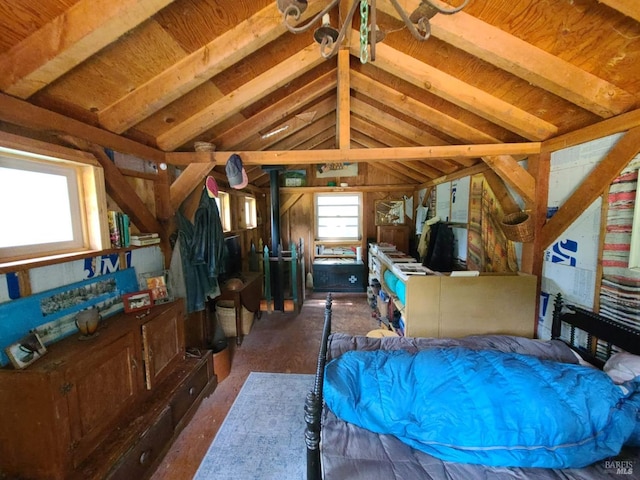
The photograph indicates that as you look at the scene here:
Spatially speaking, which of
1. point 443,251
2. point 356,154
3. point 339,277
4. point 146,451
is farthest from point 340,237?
point 146,451

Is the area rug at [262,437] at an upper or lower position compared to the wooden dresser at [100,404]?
lower

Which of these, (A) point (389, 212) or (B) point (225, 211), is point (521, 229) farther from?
(B) point (225, 211)

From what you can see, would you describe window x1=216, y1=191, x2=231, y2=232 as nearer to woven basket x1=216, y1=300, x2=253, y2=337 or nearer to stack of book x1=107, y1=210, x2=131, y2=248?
woven basket x1=216, y1=300, x2=253, y2=337

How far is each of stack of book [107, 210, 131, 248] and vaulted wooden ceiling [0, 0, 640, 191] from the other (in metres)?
0.49

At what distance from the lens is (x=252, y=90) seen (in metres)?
1.93

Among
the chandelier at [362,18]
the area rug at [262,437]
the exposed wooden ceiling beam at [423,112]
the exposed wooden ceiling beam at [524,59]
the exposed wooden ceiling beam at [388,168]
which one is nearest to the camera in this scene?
the chandelier at [362,18]

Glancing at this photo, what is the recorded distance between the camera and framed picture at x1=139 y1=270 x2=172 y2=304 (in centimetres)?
200

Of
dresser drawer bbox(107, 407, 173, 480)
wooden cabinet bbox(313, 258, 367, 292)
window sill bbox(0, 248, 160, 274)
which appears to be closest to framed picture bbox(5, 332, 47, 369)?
window sill bbox(0, 248, 160, 274)

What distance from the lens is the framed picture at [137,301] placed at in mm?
1781

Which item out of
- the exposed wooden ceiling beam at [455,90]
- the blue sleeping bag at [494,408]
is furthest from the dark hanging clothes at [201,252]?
the exposed wooden ceiling beam at [455,90]

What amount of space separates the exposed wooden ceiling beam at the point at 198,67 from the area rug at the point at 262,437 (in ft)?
7.59

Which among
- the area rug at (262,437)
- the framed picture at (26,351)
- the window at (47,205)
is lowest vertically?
the area rug at (262,437)

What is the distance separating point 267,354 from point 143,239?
5.70 ft

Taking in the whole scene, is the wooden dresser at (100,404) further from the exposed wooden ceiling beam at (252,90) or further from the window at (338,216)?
the window at (338,216)
